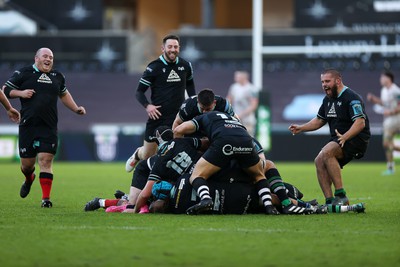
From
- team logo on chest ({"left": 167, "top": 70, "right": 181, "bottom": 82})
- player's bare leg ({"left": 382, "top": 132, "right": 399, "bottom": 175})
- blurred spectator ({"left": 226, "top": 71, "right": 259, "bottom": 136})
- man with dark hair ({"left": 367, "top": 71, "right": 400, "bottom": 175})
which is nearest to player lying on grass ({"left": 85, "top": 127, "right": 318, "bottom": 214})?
team logo on chest ({"left": 167, "top": 70, "right": 181, "bottom": 82})

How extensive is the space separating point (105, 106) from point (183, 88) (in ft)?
60.7

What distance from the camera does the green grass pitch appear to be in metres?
7.89

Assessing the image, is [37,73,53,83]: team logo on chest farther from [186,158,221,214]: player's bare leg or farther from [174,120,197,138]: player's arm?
[186,158,221,214]: player's bare leg

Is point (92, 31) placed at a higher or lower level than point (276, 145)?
higher

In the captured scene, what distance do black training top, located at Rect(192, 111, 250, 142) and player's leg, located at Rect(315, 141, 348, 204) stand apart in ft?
5.06

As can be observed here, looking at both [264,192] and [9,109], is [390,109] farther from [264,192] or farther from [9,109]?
[9,109]

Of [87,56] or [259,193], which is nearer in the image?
[259,193]

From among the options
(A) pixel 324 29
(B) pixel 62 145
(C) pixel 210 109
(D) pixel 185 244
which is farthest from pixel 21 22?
(D) pixel 185 244

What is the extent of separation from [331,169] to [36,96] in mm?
4177

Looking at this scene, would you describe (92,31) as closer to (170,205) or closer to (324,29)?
(324,29)

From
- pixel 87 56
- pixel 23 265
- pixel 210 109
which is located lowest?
pixel 23 265

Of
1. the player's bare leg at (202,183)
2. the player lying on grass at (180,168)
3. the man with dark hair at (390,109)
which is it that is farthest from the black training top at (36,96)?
the man with dark hair at (390,109)

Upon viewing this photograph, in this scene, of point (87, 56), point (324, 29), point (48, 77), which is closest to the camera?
point (48, 77)

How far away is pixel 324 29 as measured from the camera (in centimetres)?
3150
